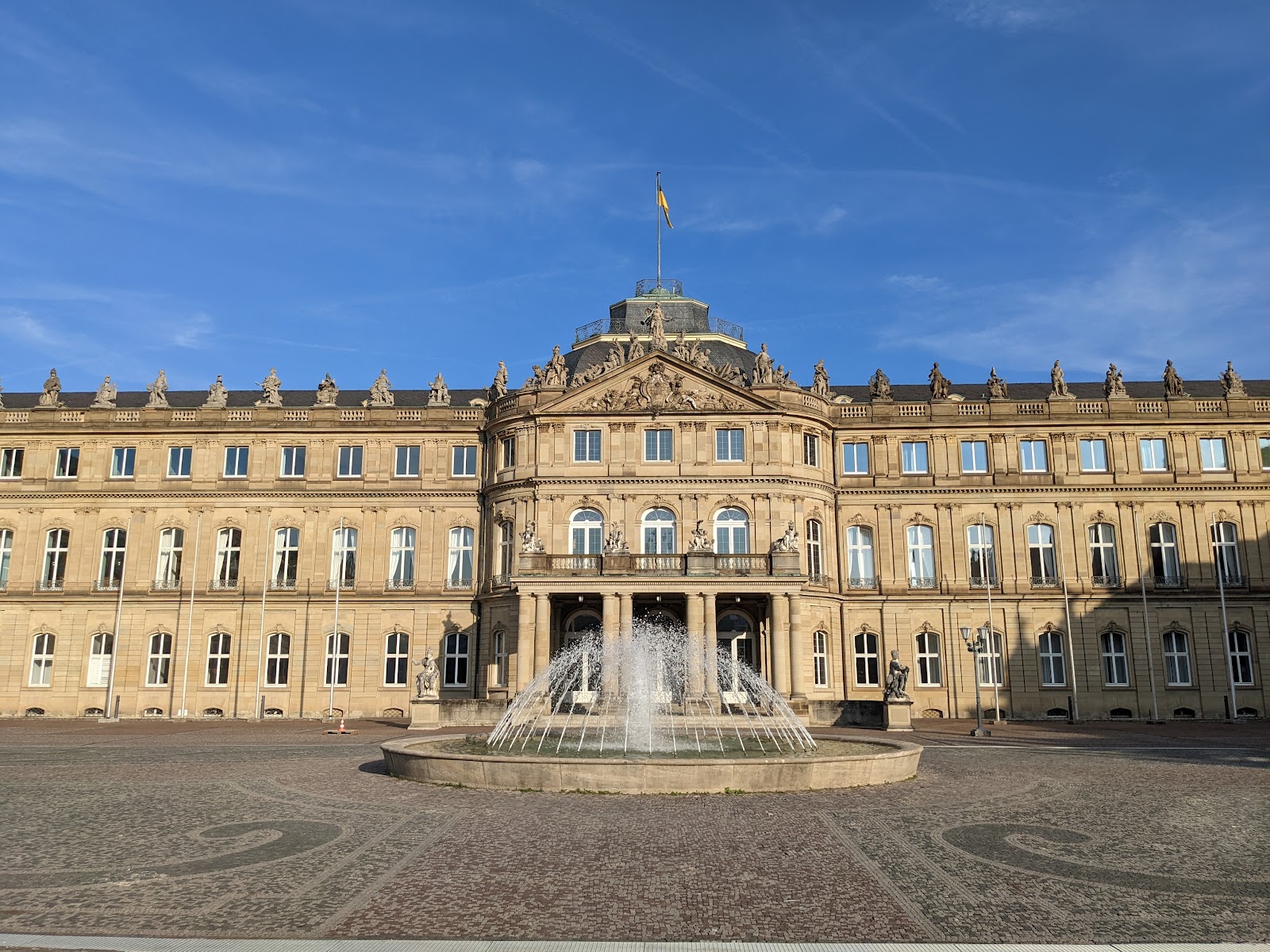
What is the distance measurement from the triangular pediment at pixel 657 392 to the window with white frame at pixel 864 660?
41.2 ft

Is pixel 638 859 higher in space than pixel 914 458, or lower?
lower

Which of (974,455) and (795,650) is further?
(974,455)

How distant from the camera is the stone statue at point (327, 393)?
5494 cm

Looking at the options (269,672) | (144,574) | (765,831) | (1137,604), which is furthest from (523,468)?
(765,831)

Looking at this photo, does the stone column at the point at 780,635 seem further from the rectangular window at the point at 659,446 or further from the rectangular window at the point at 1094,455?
the rectangular window at the point at 1094,455

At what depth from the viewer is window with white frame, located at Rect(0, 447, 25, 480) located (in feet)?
179

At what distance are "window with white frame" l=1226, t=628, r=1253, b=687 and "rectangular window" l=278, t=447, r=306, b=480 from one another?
4706 centimetres

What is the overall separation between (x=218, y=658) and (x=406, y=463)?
13.5 metres

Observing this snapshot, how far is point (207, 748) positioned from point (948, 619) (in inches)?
1367

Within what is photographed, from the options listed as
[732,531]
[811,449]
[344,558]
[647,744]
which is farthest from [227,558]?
[647,744]

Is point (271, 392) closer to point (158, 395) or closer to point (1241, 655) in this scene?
point (158, 395)

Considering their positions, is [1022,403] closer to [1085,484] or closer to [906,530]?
[1085,484]

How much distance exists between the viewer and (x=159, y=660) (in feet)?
169

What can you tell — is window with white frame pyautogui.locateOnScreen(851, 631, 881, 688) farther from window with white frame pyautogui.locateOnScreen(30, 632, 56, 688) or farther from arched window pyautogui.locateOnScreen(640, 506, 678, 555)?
window with white frame pyautogui.locateOnScreen(30, 632, 56, 688)
